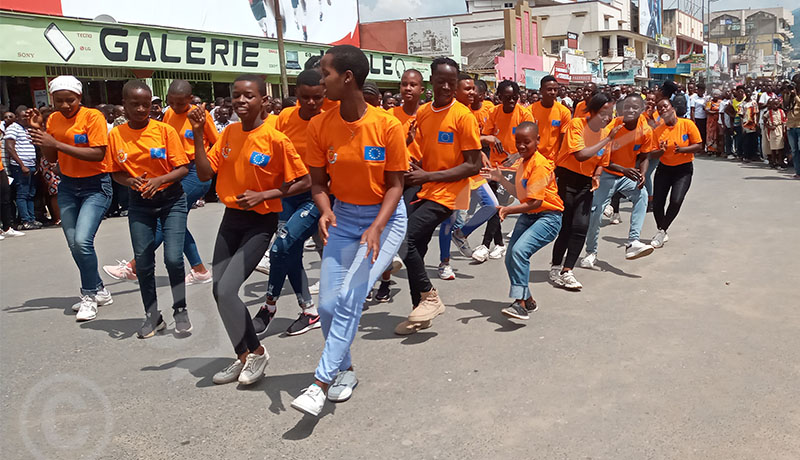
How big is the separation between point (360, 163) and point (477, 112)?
524cm

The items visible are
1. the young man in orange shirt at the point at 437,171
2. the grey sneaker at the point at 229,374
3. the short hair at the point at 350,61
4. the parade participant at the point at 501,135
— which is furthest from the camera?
the parade participant at the point at 501,135

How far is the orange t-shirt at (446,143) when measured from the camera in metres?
4.93

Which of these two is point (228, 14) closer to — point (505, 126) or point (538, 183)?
point (505, 126)

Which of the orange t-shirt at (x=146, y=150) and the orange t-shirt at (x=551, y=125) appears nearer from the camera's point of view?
the orange t-shirt at (x=146, y=150)

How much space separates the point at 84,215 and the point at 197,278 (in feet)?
4.44

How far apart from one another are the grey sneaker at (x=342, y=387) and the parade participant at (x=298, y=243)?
1.14 meters

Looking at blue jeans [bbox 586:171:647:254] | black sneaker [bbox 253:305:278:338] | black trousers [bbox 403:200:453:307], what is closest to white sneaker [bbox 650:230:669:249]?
blue jeans [bbox 586:171:647:254]

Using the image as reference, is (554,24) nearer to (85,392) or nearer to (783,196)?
(783,196)

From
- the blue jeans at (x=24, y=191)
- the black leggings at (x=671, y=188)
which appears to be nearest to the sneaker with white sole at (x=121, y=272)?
the blue jeans at (x=24, y=191)

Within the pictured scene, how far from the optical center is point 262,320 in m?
5.00

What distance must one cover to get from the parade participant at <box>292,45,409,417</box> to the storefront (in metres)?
12.7

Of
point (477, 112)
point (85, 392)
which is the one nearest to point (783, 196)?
point (477, 112)

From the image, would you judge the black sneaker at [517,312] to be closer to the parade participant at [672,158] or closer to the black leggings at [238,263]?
the black leggings at [238,263]

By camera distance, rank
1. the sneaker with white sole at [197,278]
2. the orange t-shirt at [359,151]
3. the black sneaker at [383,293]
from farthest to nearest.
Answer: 1. the sneaker with white sole at [197,278]
2. the black sneaker at [383,293]
3. the orange t-shirt at [359,151]
